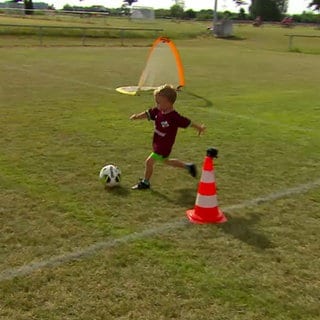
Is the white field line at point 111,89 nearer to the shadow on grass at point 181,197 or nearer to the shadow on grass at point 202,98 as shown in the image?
the shadow on grass at point 202,98

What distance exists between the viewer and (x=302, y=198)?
505cm

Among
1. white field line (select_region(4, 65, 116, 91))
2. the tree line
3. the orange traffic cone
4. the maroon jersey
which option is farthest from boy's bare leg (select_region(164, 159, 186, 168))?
the tree line

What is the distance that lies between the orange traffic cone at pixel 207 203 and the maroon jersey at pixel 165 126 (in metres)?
1.02

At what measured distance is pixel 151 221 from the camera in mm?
4316

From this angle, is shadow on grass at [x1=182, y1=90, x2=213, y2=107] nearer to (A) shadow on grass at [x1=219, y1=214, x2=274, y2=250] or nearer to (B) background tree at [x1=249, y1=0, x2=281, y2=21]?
(A) shadow on grass at [x1=219, y1=214, x2=274, y2=250]

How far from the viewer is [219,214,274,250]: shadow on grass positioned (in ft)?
13.0

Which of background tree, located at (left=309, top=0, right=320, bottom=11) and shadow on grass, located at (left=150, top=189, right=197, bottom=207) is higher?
shadow on grass, located at (left=150, top=189, right=197, bottom=207)

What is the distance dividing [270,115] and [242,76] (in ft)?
22.8

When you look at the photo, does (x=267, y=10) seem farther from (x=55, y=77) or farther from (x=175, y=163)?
(x=175, y=163)

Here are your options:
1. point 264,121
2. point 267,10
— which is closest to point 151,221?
point 264,121

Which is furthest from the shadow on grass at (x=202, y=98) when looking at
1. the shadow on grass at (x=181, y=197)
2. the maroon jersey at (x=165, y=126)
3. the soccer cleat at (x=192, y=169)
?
the shadow on grass at (x=181, y=197)

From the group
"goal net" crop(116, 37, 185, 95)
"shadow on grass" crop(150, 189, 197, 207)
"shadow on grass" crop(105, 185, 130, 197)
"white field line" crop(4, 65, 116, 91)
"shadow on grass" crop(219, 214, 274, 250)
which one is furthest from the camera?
"white field line" crop(4, 65, 116, 91)

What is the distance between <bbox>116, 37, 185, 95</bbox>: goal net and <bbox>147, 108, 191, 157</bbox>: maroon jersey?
20.1ft

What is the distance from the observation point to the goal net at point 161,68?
11.4m
